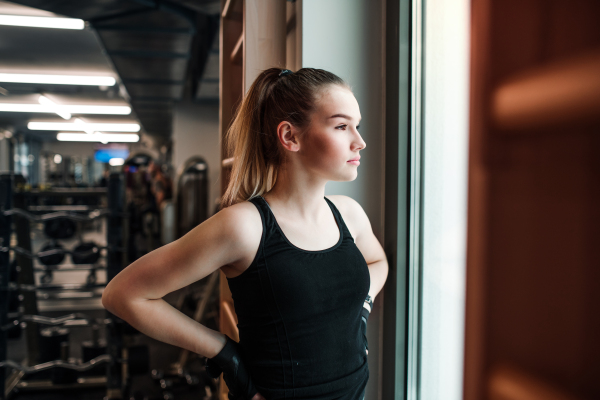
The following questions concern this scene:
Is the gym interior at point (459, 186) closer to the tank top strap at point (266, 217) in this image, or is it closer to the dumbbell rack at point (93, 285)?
the dumbbell rack at point (93, 285)

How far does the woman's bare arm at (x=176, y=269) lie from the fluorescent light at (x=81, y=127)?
14.0 metres

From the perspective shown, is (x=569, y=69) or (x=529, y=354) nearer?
(x=569, y=69)

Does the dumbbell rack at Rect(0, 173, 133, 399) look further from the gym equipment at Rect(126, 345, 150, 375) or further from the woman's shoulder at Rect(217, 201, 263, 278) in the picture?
the woman's shoulder at Rect(217, 201, 263, 278)

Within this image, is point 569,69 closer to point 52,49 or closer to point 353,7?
point 353,7

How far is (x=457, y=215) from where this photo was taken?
1.16m

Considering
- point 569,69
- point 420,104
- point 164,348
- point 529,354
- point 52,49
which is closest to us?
point 569,69

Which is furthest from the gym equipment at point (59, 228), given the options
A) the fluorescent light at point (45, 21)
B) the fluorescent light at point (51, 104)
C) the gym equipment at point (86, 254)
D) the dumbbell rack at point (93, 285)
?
the fluorescent light at point (51, 104)

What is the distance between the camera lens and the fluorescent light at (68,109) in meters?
10.7

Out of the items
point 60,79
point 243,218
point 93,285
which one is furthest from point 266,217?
point 60,79

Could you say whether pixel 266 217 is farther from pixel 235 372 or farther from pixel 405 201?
pixel 405 201

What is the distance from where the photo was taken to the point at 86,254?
3482 mm

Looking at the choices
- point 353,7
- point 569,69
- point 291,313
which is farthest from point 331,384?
point 353,7

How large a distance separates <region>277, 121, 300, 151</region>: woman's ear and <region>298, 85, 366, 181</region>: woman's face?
0.02 meters

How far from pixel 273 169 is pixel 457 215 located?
511 millimetres
